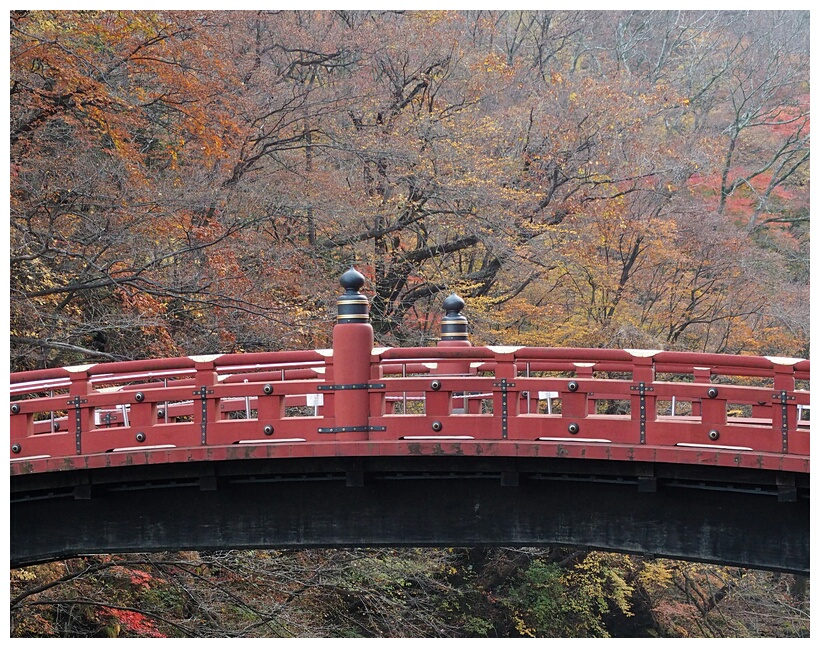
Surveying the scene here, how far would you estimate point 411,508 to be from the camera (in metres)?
9.89

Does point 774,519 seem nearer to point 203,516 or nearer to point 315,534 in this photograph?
point 315,534

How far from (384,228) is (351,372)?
39.4ft

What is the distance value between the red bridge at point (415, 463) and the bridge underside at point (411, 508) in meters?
0.01

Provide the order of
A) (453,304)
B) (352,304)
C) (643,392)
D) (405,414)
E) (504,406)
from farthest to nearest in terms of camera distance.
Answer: (453,304) → (405,414) → (352,304) → (504,406) → (643,392)

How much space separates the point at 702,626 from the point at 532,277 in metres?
8.48

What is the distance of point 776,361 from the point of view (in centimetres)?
835

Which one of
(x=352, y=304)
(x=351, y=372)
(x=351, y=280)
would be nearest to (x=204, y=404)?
(x=351, y=372)

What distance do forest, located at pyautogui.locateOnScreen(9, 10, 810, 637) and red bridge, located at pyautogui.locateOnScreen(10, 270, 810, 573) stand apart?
411cm

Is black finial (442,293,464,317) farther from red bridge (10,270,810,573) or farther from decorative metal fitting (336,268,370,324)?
decorative metal fitting (336,268,370,324)

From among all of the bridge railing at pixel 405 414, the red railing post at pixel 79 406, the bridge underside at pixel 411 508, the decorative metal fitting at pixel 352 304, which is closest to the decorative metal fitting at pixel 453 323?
the bridge railing at pixel 405 414

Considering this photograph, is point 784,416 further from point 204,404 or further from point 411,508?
point 204,404

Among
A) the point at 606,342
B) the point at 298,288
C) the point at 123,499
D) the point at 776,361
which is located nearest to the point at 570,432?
the point at 776,361

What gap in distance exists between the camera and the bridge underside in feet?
29.9

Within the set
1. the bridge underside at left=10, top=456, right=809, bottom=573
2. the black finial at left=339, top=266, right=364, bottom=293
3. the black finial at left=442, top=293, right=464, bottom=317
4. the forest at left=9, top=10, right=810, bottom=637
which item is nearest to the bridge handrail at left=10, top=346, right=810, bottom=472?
the bridge underside at left=10, top=456, right=809, bottom=573
